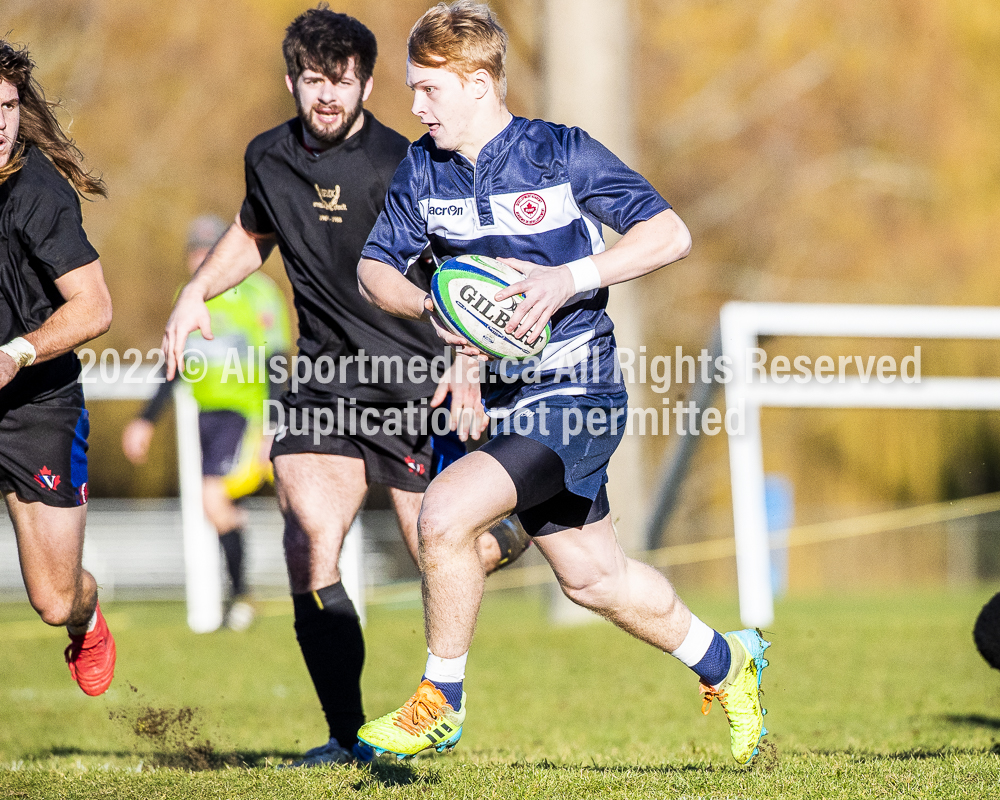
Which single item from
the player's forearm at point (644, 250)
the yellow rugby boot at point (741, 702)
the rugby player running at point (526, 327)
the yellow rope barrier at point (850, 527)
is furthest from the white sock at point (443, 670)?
the yellow rope barrier at point (850, 527)

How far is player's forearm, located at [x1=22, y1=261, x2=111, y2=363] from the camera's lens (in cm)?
416

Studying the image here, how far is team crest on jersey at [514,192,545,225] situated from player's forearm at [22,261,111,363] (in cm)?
154

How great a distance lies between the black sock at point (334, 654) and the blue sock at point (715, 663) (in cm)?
139

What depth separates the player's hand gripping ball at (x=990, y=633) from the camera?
4.45 meters

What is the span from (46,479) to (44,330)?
24.6 inches

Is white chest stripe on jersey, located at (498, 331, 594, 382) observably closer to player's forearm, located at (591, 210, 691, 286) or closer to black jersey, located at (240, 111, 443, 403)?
player's forearm, located at (591, 210, 691, 286)

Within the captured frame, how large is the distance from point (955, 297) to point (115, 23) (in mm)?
11809

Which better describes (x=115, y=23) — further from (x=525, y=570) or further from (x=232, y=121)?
(x=525, y=570)

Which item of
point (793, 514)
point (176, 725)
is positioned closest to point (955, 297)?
point (793, 514)

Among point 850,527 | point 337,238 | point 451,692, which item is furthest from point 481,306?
point 850,527

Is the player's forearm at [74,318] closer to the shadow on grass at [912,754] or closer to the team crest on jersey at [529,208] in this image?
the team crest on jersey at [529,208]

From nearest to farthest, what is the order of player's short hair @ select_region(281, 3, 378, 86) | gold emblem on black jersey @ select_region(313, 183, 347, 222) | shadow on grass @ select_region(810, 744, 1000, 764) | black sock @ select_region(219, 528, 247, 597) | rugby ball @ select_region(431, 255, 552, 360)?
rugby ball @ select_region(431, 255, 552, 360), shadow on grass @ select_region(810, 744, 1000, 764), player's short hair @ select_region(281, 3, 378, 86), gold emblem on black jersey @ select_region(313, 183, 347, 222), black sock @ select_region(219, 528, 247, 597)

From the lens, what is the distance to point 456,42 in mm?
3682

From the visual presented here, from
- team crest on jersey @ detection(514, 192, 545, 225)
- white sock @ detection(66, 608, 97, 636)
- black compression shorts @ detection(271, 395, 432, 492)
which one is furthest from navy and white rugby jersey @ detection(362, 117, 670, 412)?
white sock @ detection(66, 608, 97, 636)
